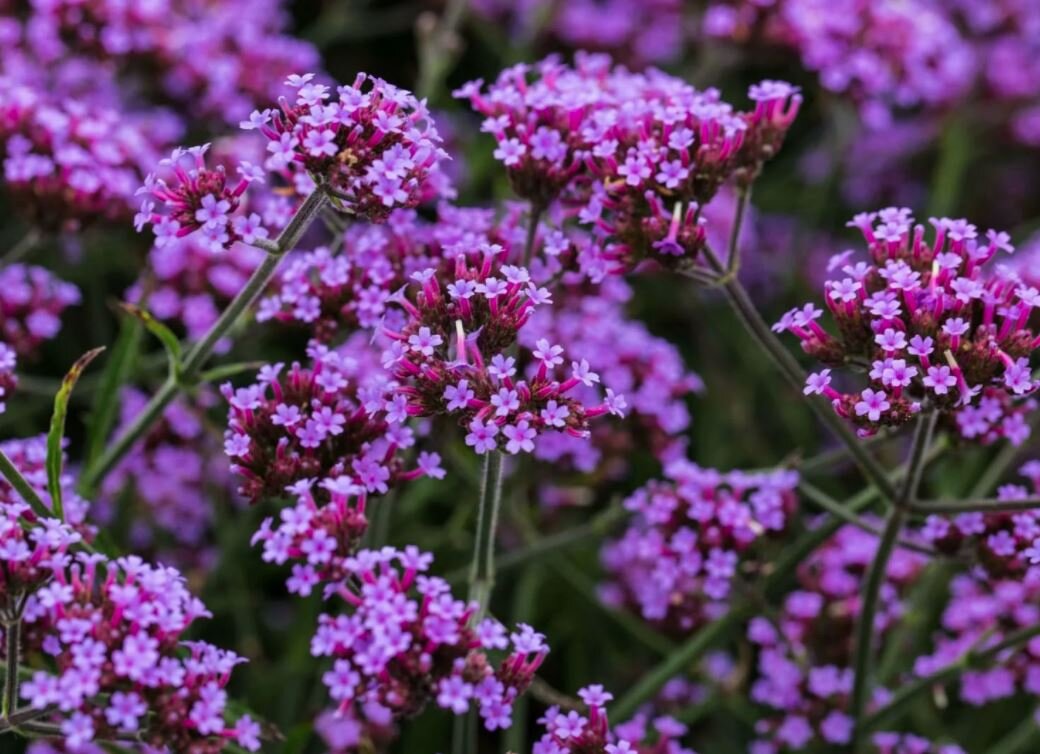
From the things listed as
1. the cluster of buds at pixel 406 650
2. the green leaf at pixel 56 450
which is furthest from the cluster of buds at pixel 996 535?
the green leaf at pixel 56 450

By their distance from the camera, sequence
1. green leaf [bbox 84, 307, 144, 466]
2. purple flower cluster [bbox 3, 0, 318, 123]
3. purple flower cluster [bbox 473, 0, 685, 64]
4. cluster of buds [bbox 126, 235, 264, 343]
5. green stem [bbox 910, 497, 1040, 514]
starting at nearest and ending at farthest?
green stem [bbox 910, 497, 1040, 514], green leaf [bbox 84, 307, 144, 466], cluster of buds [bbox 126, 235, 264, 343], purple flower cluster [bbox 3, 0, 318, 123], purple flower cluster [bbox 473, 0, 685, 64]

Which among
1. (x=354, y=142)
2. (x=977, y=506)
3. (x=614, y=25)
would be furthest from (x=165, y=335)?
(x=614, y=25)

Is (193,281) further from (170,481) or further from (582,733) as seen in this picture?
(582,733)

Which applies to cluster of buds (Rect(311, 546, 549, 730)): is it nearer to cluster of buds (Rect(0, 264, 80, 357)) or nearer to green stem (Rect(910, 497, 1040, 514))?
green stem (Rect(910, 497, 1040, 514))

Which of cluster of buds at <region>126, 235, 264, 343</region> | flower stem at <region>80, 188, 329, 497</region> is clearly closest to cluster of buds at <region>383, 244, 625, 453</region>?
flower stem at <region>80, 188, 329, 497</region>

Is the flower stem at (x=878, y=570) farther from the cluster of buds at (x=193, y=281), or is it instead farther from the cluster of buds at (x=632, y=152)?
the cluster of buds at (x=193, y=281)

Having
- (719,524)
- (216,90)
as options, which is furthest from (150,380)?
(719,524)
